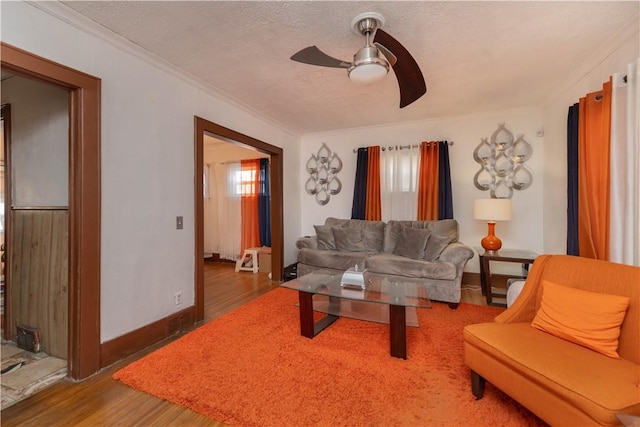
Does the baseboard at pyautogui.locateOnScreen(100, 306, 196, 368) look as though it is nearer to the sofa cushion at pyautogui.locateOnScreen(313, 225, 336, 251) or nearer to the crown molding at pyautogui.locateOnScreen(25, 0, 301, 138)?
the sofa cushion at pyautogui.locateOnScreen(313, 225, 336, 251)

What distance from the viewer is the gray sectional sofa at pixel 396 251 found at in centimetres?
311

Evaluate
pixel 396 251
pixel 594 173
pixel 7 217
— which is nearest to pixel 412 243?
pixel 396 251

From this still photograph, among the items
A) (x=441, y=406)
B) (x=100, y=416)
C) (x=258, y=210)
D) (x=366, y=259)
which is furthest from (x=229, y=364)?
(x=258, y=210)

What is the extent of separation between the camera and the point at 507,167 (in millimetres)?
3775

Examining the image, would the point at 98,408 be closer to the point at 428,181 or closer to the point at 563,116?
the point at 428,181

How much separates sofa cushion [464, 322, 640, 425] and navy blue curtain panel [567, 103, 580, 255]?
1.65 meters

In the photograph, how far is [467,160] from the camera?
3.99 meters

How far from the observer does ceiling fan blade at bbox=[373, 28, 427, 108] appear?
5.47 feet

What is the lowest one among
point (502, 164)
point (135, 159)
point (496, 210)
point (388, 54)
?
point (496, 210)

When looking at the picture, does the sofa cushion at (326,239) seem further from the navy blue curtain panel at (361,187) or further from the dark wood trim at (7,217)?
the dark wood trim at (7,217)

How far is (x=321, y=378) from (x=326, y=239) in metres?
2.39

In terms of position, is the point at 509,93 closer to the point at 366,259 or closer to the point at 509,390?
the point at 366,259

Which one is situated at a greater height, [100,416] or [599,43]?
[599,43]

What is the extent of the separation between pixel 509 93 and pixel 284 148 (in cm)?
303
